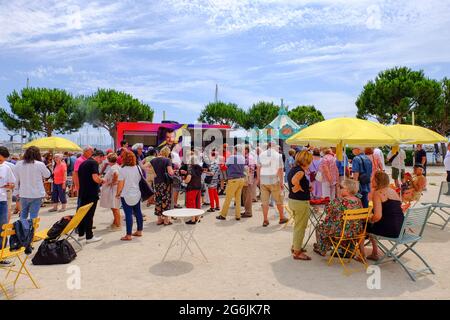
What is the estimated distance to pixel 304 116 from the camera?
5734cm

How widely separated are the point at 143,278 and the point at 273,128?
17.6 meters

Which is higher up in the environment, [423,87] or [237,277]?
[423,87]

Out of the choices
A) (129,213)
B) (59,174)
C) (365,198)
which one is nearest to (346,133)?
(365,198)

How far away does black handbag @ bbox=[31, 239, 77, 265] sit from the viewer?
4948 mm

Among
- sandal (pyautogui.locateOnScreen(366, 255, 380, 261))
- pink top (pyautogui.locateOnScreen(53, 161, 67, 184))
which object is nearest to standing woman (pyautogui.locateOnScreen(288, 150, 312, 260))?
sandal (pyautogui.locateOnScreen(366, 255, 380, 261))

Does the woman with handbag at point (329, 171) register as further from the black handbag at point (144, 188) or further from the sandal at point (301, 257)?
the black handbag at point (144, 188)

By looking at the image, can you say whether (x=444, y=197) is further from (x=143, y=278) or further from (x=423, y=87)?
(x=423, y=87)

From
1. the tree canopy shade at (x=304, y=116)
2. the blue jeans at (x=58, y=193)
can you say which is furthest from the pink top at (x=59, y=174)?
the tree canopy shade at (x=304, y=116)

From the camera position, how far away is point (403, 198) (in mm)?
7004

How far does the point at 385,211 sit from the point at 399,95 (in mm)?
33672

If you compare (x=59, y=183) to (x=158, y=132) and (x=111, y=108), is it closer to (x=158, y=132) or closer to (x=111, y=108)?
(x=158, y=132)

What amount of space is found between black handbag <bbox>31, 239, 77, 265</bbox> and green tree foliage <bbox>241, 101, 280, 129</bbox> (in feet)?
150
